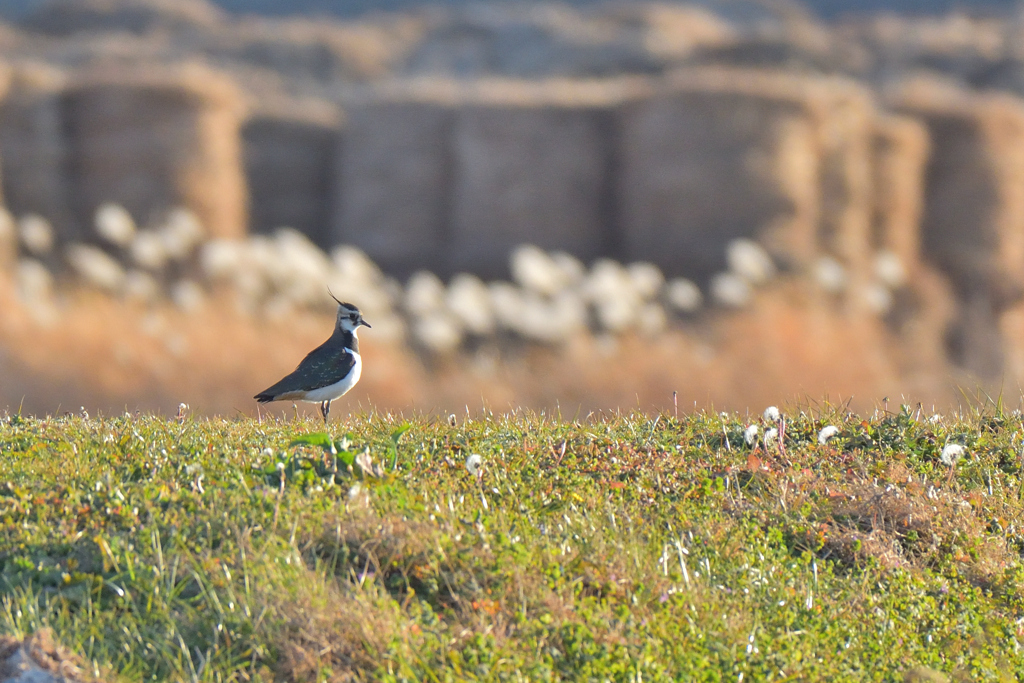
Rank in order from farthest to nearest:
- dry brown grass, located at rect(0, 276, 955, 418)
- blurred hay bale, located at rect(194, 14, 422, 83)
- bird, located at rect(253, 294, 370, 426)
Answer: blurred hay bale, located at rect(194, 14, 422, 83)
dry brown grass, located at rect(0, 276, 955, 418)
bird, located at rect(253, 294, 370, 426)

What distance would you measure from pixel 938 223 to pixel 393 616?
15.4m

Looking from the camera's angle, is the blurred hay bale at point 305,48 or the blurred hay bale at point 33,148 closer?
the blurred hay bale at point 33,148

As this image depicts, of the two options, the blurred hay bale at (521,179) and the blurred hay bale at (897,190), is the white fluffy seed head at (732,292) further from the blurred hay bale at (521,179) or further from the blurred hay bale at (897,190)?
the blurred hay bale at (897,190)

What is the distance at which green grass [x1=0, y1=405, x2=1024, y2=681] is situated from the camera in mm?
3297

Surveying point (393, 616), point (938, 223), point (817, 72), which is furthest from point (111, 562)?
point (817, 72)

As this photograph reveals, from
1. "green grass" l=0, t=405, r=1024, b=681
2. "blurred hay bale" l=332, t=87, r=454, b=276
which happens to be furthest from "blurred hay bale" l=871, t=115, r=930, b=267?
"green grass" l=0, t=405, r=1024, b=681

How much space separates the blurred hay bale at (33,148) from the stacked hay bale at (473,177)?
12.8 ft

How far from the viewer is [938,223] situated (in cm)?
1689

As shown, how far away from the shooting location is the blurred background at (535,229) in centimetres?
1210

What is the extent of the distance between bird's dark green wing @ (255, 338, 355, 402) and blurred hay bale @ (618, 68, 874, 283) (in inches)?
389

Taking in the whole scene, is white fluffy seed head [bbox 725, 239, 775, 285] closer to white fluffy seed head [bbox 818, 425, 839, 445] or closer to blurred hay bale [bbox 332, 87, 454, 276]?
blurred hay bale [bbox 332, 87, 454, 276]

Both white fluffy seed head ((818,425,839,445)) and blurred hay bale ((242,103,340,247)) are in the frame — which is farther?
blurred hay bale ((242,103,340,247))

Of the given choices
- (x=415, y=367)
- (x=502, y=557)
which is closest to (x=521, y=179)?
(x=415, y=367)

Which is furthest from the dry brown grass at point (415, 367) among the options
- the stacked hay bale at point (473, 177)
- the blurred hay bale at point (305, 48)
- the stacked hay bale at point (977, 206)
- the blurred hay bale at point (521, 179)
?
the blurred hay bale at point (305, 48)
